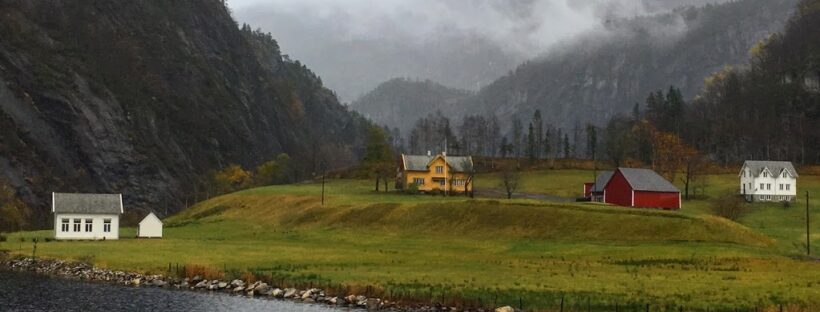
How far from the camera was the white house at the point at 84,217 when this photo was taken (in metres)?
103

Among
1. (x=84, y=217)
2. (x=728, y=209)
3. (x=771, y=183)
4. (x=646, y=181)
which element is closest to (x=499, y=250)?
(x=728, y=209)

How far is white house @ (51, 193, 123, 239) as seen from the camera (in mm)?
102875

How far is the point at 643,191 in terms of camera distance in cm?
12369

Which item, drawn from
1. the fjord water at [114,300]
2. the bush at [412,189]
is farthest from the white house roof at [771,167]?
the fjord water at [114,300]

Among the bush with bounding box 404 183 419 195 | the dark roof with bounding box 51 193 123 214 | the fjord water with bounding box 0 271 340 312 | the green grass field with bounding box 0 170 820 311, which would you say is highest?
the bush with bounding box 404 183 419 195

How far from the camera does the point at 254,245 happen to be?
90.0m

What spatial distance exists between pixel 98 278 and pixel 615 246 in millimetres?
52357

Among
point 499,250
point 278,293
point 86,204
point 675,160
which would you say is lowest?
point 278,293

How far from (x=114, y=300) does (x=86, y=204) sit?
59169 mm

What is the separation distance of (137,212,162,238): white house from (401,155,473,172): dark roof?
6035 centimetres

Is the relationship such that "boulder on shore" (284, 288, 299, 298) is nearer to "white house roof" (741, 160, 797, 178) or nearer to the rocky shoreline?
the rocky shoreline

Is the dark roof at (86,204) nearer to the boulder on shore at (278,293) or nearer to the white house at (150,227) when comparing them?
the white house at (150,227)

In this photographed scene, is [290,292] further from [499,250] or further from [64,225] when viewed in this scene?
[64,225]

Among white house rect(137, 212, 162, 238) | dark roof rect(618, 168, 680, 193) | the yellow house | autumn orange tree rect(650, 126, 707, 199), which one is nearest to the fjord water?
white house rect(137, 212, 162, 238)
